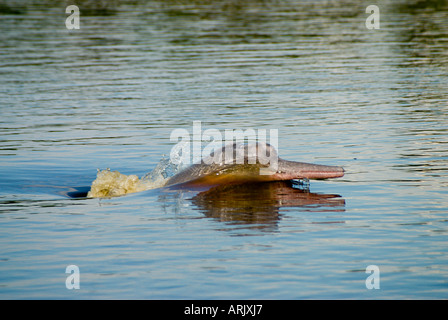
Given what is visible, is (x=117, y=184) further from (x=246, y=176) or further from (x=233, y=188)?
(x=246, y=176)

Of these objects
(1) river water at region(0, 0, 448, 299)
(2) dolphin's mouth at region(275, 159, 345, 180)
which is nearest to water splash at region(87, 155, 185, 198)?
(1) river water at region(0, 0, 448, 299)

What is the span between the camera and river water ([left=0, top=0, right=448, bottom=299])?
9930 mm

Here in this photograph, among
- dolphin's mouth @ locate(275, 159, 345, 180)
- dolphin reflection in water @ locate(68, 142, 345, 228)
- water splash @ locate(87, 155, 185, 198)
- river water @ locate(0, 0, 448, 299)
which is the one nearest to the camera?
river water @ locate(0, 0, 448, 299)

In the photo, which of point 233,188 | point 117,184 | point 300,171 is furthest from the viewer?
point 117,184

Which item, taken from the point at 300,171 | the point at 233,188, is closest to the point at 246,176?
the point at 233,188

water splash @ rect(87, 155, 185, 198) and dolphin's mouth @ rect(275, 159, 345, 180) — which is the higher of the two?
dolphin's mouth @ rect(275, 159, 345, 180)

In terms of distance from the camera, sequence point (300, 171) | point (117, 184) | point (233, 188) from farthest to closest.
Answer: point (117, 184)
point (300, 171)
point (233, 188)

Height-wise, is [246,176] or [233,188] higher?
[246,176]

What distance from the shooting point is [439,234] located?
36.9ft

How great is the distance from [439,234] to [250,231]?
2.61m

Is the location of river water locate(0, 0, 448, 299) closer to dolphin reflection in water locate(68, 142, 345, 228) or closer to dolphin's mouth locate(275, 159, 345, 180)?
dolphin reflection in water locate(68, 142, 345, 228)

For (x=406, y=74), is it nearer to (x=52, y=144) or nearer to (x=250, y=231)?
(x=52, y=144)

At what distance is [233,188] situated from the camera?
14008 millimetres

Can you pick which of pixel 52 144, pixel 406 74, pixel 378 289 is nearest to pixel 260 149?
pixel 378 289
